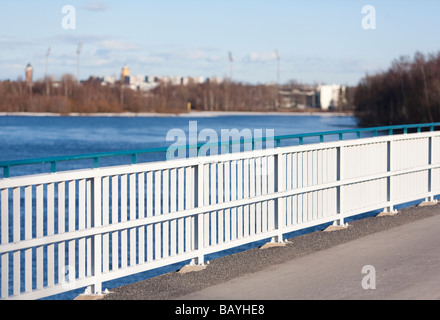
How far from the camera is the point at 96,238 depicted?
692cm

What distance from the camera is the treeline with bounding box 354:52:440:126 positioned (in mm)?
85688

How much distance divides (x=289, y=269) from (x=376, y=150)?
13.2 feet

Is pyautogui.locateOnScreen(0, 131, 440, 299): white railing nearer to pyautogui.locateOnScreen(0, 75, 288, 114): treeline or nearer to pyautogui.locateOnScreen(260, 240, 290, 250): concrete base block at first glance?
pyautogui.locateOnScreen(260, 240, 290, 250): concrete base block

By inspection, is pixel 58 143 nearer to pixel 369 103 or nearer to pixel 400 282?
pixel 369 103

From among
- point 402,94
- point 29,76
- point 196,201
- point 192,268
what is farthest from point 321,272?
point 402,94

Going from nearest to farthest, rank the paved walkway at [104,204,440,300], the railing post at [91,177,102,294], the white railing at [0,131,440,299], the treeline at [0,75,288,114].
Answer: the white railing at [0,131,440,299] < the railing post at [91,177,102,294] < the paved walkway at [104,204,440,300] < the treeline at [0,75,288,114]

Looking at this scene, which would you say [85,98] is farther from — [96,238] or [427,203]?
[96,238]

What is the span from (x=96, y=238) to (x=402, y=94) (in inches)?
3593

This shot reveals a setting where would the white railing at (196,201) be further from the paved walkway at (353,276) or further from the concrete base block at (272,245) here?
the paved walkway at (353,276)

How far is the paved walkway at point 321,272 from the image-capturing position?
7.02 meters

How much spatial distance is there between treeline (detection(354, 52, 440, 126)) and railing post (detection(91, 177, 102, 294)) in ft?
252

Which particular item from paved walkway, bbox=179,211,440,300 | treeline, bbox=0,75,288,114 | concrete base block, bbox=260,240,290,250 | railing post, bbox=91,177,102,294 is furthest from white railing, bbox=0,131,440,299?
treeline, bbox=0,75,288,114

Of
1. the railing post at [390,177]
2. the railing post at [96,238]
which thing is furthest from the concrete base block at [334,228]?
the railing post at [96,238]
